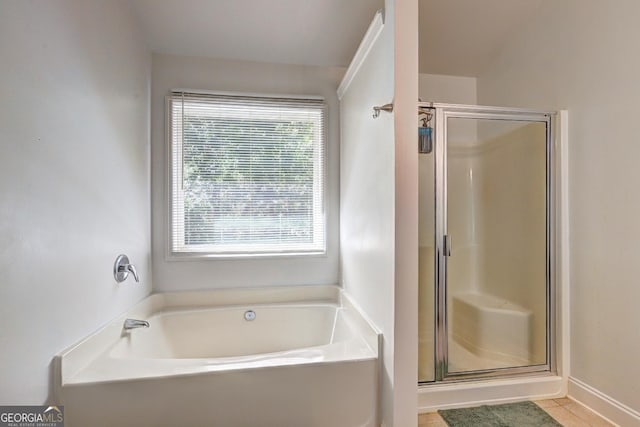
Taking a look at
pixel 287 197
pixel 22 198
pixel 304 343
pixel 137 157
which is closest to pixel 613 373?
pixel 304 343

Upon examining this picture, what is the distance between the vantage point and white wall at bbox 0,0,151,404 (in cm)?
109

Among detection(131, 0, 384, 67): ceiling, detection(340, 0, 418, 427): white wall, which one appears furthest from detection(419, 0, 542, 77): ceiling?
detection(340, 0, 418, 427): white wall

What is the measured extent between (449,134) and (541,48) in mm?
885

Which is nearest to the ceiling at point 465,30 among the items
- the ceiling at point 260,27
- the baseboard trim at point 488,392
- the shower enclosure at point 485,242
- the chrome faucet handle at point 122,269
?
the ceiling at point 260,27

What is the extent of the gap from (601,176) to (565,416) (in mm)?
1356

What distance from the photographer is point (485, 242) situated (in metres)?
2.59

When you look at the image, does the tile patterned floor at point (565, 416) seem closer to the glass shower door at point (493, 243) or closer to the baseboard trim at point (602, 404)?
the baseboard trim at point (602, 404)

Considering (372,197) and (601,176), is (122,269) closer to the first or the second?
(372,197)

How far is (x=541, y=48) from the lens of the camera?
88.0 inches

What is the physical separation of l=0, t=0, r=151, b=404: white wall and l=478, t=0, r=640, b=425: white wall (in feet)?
8.76

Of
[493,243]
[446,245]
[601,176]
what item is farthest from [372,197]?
[493,243]

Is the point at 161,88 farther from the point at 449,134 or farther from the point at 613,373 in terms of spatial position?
the point at 613,373

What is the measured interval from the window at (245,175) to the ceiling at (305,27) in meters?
0.34

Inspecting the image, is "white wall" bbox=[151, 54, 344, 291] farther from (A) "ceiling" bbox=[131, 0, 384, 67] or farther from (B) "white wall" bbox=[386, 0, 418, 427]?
(B) "white wall" bbox=[386, 0, 418, 427]
